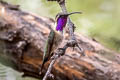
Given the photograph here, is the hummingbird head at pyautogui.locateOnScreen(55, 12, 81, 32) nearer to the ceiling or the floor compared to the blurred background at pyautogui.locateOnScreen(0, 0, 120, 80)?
nearer to the ceiling

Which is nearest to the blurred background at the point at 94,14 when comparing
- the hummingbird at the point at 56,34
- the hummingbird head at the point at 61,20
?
the hummingbird at the point at 56,34

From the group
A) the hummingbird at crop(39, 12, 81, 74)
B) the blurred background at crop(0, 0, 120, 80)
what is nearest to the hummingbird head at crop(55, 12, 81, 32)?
the hummingbird at crop(39, 12, 81, 74)

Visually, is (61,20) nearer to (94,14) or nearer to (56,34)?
(56,34)

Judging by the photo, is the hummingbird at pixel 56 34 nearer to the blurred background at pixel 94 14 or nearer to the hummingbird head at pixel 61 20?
the hummingbird head at pixel 61 20

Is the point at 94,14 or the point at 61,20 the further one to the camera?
the point at 94,14

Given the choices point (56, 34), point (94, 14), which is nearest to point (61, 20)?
point (56, 34)

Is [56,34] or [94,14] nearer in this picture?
[56,34]

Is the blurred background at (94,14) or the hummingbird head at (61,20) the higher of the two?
the hummingbird head at (61,20)

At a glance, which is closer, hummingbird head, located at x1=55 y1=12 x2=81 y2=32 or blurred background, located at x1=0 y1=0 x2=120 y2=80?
hummingbird head, located at x1=55 y1=12 x2=81 y2=32

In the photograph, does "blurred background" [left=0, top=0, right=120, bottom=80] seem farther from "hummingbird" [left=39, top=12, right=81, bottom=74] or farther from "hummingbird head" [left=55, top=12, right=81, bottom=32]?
"hummingbird head" [left=55, top=12, right=81, bottom=32]
